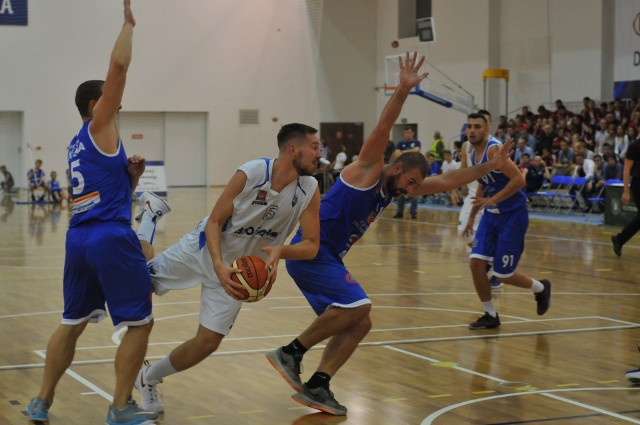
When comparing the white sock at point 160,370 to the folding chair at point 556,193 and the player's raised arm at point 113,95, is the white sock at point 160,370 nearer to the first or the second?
the player's raised arm at point 113,95

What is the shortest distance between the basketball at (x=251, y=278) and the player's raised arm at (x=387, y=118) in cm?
119

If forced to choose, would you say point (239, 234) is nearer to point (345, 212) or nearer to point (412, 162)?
point (345, 212)

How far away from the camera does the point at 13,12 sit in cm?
3203

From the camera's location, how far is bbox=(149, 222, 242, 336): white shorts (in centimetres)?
561

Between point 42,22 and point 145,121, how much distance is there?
5.01m

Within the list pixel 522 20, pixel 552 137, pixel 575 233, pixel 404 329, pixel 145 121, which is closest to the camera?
pixel 404 329

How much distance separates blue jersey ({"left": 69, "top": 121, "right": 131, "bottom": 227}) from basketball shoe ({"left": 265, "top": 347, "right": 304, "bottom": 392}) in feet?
4.71

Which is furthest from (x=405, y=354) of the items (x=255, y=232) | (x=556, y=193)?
(x=556, y=193)

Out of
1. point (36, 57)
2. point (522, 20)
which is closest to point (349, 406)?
point (522, 20)

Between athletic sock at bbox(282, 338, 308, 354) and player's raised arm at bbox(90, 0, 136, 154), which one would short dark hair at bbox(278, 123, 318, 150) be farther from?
athletic sock at bbox(282, 338, 308, 354)

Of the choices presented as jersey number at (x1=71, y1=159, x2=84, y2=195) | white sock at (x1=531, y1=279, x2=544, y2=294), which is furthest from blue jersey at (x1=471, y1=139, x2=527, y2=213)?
jersey number at (x1=71, y1=159, x2=84, y2=195)

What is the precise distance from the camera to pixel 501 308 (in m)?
10.0

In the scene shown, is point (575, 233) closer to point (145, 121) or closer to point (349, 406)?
point (349, 406)

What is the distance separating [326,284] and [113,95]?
1.87 m
